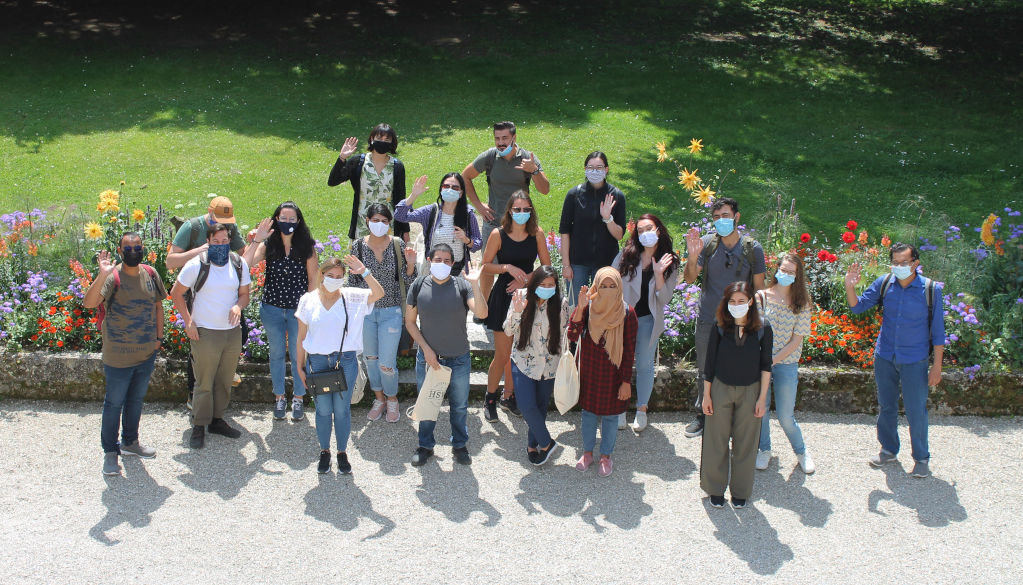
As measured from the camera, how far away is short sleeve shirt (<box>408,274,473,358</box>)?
668 centimetres

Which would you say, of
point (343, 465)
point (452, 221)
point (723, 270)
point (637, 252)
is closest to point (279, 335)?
point (343, 465)

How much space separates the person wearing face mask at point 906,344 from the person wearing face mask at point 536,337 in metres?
2.04

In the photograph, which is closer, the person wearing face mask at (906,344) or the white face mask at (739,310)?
the white face mask at (739,310)

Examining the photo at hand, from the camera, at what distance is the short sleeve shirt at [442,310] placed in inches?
263

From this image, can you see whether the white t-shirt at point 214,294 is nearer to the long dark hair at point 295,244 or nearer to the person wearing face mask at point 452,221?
the long dark hair at point 295,244

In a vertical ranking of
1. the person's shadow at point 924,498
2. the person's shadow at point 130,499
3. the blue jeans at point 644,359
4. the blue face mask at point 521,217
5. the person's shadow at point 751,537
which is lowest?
the person's shadow at point 130,499

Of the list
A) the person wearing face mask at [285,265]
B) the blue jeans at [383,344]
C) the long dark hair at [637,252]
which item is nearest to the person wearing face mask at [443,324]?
the blue jeans at [383,344]

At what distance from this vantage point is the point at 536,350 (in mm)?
6680

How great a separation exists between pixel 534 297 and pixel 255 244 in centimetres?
218

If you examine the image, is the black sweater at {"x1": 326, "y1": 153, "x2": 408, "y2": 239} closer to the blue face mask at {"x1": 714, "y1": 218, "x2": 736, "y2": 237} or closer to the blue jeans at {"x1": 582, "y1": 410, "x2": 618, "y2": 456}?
the blue jeans at {"x1": 582, "y1": 410, "x2": 618, "y2": 456}

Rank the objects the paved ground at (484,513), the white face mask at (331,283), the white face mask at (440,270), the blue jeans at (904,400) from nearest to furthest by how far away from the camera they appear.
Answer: the paved ground at (484,513), the white face mask at (331,283), the white face mask at (440,270), the blue jeans at (904,400)

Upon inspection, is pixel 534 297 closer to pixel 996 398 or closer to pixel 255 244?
pixel 255 244

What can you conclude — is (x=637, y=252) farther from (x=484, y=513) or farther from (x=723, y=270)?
(x=484, y=513)

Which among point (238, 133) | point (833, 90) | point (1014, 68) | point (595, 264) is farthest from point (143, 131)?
point (1014, 68)
